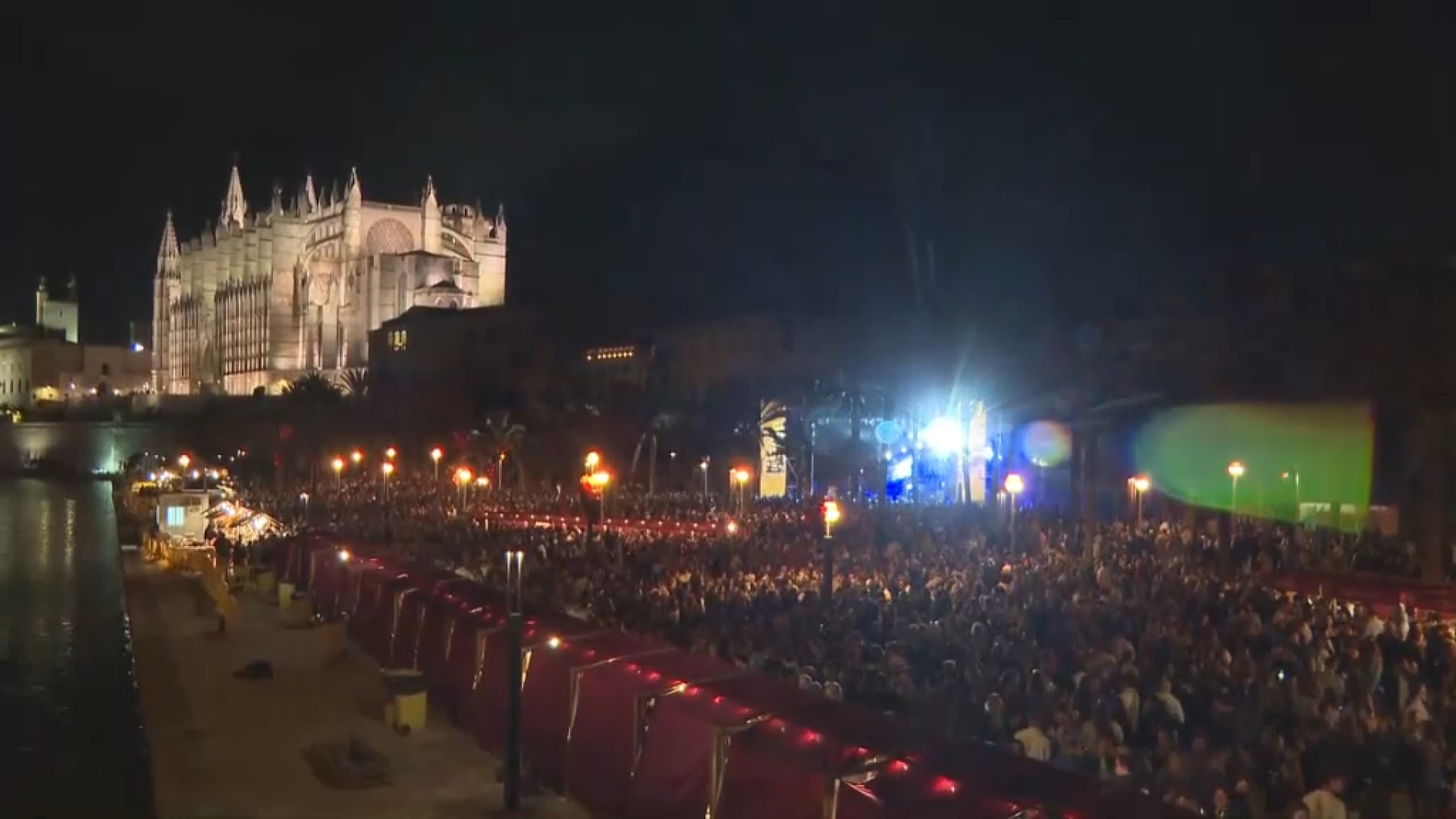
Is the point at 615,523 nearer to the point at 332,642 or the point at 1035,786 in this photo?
the point at 332,642

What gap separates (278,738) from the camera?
13.0 meters

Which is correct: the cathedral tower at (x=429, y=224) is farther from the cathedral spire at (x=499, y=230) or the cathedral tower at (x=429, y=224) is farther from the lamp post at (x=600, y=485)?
the lamp post at (x=600, y=485)

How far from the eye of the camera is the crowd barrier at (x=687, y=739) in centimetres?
706

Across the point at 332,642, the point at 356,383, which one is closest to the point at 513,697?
the point at 332,642

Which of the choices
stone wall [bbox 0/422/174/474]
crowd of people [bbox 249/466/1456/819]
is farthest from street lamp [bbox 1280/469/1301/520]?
stone wall [bbox 0/422/174/474]

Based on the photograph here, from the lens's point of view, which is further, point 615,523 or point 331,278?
point 331,278

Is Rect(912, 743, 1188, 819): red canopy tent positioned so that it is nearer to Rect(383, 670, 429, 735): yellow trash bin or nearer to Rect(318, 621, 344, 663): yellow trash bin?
Rect(383, 670, 429, 735): yellow trash bin

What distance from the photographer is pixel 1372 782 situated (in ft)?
26.3

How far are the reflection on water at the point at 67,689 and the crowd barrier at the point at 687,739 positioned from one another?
347 centimetres

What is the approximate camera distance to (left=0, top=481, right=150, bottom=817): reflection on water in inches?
492

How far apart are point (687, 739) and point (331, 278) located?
3319 inches

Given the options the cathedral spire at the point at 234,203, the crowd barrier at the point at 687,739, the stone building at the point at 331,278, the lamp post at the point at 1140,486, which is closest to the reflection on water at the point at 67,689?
the crowd barrier at the point at 687,739

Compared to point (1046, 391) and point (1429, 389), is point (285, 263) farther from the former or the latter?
point (1429, 389)

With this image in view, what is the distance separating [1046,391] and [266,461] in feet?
150
